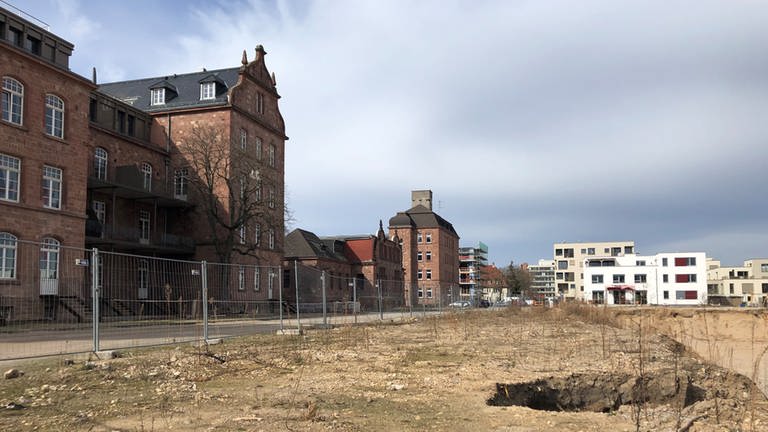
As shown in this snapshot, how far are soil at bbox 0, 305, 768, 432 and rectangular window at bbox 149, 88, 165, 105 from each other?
3288 cm

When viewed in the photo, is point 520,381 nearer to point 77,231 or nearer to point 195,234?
point 77,231

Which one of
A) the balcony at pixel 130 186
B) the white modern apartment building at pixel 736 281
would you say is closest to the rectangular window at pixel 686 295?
the white modern apartment building at pixel 736 281

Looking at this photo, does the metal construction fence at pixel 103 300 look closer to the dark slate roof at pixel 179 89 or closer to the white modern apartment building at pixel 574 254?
the dark slate roof at pixel 179 89

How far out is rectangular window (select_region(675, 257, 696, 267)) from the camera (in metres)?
93.6

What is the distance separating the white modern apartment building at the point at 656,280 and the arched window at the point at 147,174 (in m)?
73.6

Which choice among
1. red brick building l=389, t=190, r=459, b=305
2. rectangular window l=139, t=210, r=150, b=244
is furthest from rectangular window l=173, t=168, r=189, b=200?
red brick building l=389, t=190, r=459, b=305

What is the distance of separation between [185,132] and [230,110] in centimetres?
353

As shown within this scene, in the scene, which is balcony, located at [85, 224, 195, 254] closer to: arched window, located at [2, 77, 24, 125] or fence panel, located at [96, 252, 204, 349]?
arched window, located at [2, 77, 24, 125]

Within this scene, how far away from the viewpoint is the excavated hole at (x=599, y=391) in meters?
8.77

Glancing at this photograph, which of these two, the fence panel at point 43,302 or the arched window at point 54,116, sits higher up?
the arched window at point 54,116

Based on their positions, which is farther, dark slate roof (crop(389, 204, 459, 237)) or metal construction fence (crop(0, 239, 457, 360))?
dark slate roof (crop(389, 204, 459, 237))

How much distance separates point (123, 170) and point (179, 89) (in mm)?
10091

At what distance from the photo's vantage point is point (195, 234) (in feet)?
131

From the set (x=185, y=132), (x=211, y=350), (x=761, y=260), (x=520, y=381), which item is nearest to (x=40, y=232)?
(x=185, y=132)
